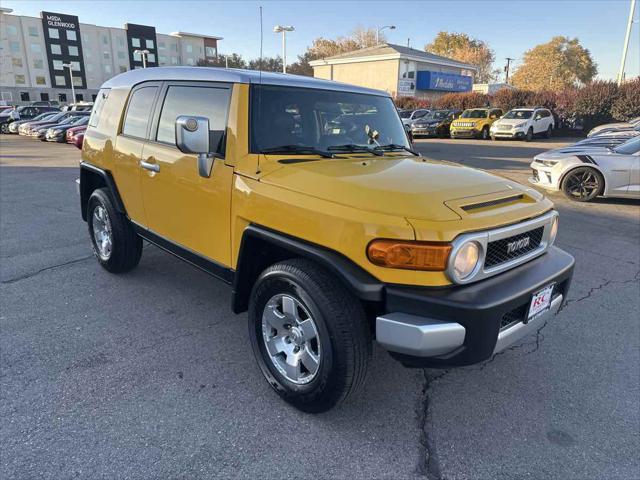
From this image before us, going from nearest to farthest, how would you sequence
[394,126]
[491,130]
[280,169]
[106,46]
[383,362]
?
[280,169], [383,362], [394,126], [491,130], [106,46]

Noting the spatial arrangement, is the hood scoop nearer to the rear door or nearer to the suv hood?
the suv hood

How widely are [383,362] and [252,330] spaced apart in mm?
1027

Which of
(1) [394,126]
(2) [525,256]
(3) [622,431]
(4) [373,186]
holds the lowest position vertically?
(3) [622,431]

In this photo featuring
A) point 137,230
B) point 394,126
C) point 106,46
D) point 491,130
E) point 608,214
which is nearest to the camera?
point 394,126

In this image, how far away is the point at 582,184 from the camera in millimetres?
8875

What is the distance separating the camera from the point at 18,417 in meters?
Result: 2.59

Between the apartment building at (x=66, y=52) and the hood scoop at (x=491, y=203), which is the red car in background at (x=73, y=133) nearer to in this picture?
the hood scoop at (x=491, y=203)

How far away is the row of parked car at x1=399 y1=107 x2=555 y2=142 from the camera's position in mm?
24203

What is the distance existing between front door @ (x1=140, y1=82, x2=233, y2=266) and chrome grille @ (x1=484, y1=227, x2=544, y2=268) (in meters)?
1.65

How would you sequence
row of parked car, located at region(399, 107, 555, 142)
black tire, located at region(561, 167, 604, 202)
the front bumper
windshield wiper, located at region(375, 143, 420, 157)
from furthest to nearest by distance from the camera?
row of parked car, located at region(399, 107, 555, 142)
black tire, located at region(561, 167, 604, 202)
windshield wiper, located at region(375, 143, 420, 157)
the front bumper

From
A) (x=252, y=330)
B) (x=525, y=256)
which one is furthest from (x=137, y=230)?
(x=525, y=256)

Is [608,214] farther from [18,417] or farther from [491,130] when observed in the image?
[491,130]

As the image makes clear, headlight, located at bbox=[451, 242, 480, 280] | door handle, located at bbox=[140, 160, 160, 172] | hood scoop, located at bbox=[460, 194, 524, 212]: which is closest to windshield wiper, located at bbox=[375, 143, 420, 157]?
hood scoop, located at bbox=[460, 194, 524, 212]

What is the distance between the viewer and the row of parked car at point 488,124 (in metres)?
24.2
